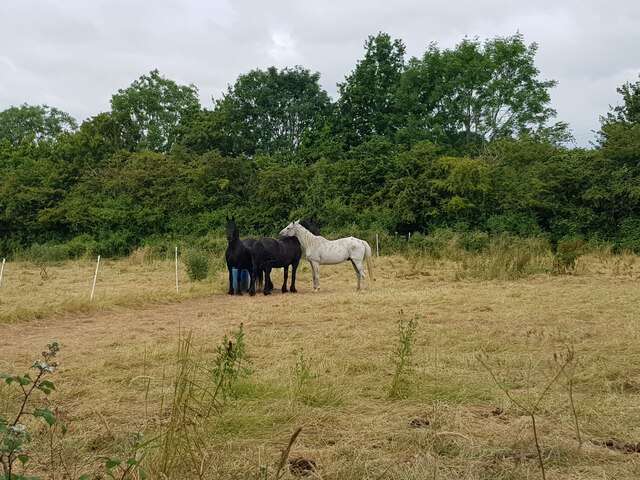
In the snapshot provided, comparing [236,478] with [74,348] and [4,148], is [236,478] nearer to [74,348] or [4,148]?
[74,348]

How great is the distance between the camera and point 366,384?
5363mm

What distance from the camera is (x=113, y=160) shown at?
3325 cm

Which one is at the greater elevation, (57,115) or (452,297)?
(57,115)

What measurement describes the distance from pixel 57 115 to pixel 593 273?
5277 centimetres

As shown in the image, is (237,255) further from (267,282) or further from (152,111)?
(152,111)

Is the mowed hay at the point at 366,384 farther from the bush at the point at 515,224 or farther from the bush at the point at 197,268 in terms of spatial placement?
the bush at the point at 515,224

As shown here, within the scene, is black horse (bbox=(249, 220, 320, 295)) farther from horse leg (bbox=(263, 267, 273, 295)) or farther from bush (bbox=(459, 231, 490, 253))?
bush (bbox=(459, 231, 490, 253))

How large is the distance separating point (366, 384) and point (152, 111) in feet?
131

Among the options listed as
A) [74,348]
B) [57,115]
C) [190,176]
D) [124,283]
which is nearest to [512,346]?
[74,348]

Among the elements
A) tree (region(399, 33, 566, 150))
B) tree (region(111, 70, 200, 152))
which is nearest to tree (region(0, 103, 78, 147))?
tree (region(111, 70, 200, 152))

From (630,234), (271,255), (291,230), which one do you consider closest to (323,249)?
(291,230)

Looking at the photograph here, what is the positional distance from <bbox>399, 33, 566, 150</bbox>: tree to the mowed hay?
1036 inches

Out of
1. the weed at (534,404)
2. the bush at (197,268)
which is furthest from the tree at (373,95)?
the weed at (534,404)

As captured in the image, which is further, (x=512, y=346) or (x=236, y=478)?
(x=512, y=346)
